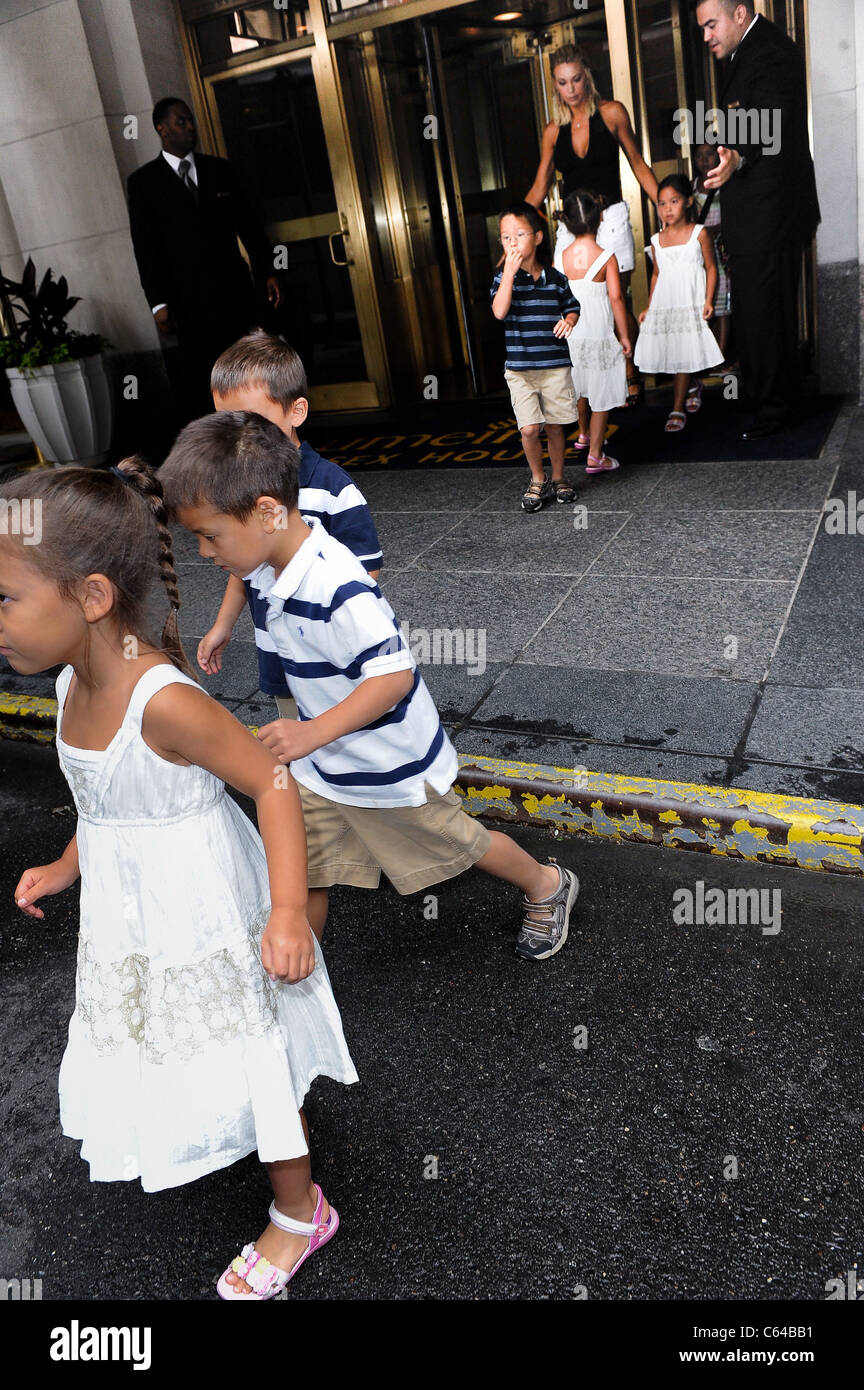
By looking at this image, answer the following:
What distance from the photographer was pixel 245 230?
7914 mm

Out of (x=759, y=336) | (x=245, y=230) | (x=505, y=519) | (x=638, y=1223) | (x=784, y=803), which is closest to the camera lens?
(x=638, y=1223)

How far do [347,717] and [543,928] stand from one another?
1054mm

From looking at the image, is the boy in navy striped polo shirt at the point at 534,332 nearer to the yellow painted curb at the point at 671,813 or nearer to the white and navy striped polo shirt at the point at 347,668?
the yellow painted curb at the point at 671,813

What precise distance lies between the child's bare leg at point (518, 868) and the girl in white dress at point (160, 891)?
71 centimetres

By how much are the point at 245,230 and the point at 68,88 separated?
2375 millimetres

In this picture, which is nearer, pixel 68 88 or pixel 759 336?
pixel 759 336

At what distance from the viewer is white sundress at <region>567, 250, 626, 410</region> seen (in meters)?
6.39

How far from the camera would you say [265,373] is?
2.79 metres

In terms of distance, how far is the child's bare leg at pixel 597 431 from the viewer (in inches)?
254

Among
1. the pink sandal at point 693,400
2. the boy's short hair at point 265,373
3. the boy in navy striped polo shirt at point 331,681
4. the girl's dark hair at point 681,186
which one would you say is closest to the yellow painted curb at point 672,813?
the boy in navy striped polo shirt at point 331,681

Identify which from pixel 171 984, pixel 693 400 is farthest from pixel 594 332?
pixel 171 984

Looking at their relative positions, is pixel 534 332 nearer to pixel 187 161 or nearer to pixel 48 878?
pixel 187 161
